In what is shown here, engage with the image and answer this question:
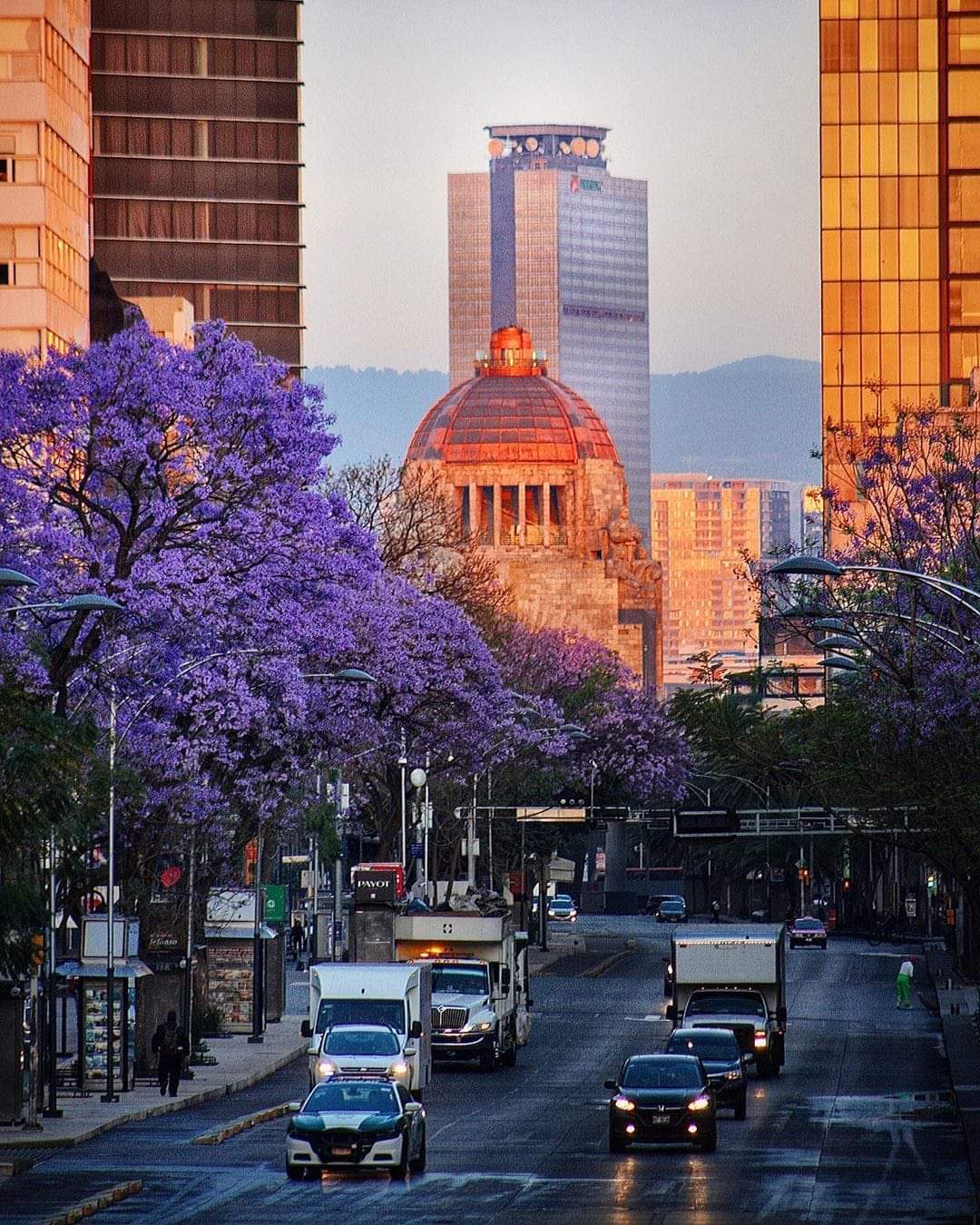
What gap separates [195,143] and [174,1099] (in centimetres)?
12837

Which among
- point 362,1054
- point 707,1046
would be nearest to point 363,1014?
point 362,1054

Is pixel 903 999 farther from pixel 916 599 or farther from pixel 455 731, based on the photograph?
pixel 916 599

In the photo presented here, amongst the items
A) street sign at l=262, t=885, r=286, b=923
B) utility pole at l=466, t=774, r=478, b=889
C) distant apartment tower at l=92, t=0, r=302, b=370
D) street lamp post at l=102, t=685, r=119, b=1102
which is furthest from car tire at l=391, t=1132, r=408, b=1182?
distant apartment tower at l=92, t=0, r=302, b=370

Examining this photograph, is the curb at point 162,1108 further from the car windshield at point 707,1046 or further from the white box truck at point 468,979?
the car windshield at point 707,1046

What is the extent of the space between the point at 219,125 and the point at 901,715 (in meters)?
122

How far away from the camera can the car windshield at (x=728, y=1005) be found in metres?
59.4

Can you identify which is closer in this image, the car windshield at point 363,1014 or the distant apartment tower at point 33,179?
the car windshield at point 363,1014

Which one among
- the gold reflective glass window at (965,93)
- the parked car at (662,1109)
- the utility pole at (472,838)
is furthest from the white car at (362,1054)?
the gold reflective glass window at (965,93)

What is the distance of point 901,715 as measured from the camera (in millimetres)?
58844

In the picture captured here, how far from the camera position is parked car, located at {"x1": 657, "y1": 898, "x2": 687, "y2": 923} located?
14825cm

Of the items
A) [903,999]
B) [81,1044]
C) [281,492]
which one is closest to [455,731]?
[903,999]

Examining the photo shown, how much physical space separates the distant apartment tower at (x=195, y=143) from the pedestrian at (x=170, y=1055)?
403 feet

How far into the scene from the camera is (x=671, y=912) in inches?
5881

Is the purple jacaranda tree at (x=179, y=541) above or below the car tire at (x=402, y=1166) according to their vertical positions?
above
